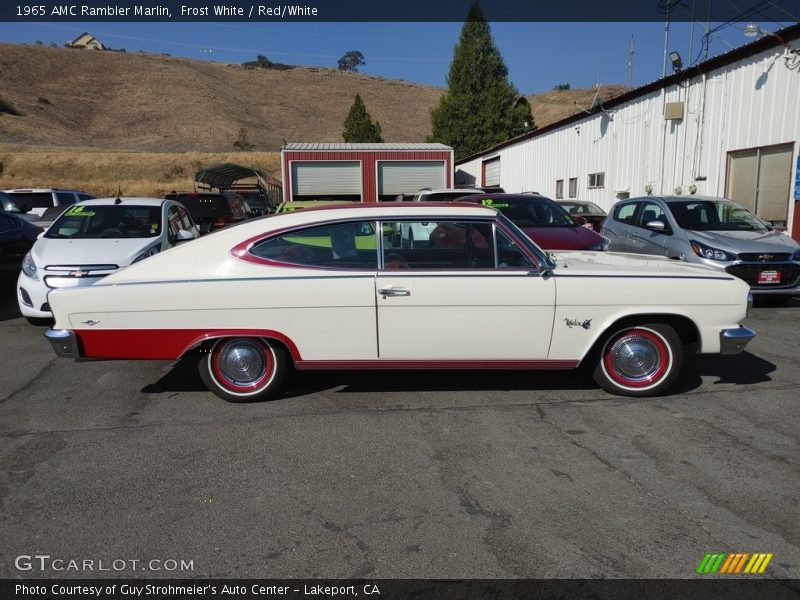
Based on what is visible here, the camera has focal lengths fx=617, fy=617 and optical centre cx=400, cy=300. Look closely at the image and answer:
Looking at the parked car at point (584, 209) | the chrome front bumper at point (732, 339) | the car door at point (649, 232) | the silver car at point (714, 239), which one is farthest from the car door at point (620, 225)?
the chrome front bumper at point (732, 339)

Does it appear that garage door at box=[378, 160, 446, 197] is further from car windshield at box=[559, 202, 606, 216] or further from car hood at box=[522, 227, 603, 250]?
car hood at box=[522, 227, 603, 250]

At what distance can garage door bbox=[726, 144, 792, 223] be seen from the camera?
1144cm

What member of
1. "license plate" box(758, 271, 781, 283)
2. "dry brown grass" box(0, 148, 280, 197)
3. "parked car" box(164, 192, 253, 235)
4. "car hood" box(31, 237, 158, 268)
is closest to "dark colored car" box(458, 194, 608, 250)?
"license plate" box(758, 271, 781, 283)

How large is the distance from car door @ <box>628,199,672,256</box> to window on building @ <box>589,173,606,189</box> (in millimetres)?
8063

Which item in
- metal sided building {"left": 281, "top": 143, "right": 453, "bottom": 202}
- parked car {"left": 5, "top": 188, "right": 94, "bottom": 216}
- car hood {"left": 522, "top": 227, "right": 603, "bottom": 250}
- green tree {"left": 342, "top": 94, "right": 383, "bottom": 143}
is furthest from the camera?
green tree {"left": 342, "top": 94, "right": 383, "bottom": 143}

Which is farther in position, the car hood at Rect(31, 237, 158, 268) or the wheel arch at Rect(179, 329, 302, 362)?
the car hood at Rect(31, 237, 158, 268)

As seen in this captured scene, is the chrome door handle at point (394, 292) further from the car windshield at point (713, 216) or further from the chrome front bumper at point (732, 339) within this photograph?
the car windshield at point (713, 216)

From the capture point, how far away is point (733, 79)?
1258 centimetres

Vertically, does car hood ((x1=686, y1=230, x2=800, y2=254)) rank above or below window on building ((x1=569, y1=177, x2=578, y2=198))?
below

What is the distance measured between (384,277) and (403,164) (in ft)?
70.8

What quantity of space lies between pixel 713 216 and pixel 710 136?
4604 millimetres

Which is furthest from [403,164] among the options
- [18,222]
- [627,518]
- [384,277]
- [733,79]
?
[627,518]

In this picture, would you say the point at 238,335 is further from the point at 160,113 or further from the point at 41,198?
the point at 160,113
